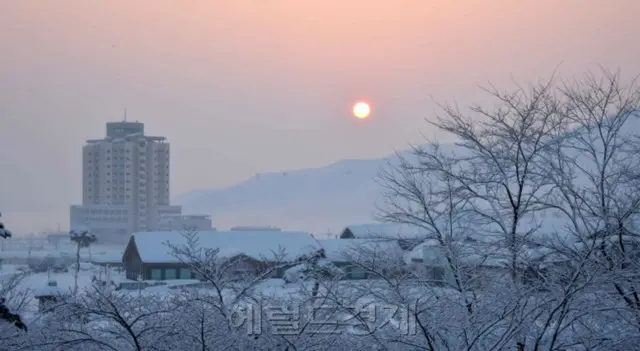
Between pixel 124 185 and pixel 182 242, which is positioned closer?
pixel 182 242

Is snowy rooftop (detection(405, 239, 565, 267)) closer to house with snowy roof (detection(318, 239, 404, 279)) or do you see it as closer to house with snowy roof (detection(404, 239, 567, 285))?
house with snowy roof (detection(404, 239, 567, 285))

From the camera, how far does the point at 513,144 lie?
14.8 m

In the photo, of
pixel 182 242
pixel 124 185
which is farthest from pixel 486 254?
pixel 124 185

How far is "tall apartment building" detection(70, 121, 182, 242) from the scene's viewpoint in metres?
146

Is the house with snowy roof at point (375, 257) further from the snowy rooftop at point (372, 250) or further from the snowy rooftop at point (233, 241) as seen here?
the snowy rooftop at point (233, 241)

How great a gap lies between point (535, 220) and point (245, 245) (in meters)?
38.5

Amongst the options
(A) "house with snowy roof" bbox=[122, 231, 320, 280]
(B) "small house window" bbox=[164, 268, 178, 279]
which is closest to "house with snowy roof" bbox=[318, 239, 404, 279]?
(A) "house with snowy roof" bbox=[122, 231, 320, 280]

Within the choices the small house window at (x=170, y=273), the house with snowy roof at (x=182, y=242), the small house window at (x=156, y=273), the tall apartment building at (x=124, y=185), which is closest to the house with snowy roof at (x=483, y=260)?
the house with snowy roof at (x=182, y=242)

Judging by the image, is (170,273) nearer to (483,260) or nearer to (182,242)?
(182,242)

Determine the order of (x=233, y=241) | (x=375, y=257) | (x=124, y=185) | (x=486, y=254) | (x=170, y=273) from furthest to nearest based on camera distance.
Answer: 1. (x=124, y=185)
2. (x=233, y=241)
3. (x=170, y=273)
4. (x=486, y=254)
5. (x=375, y=257)

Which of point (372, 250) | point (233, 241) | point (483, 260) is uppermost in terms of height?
point (233, 241)

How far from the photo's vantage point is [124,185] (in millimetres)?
153000

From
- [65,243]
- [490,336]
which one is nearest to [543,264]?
[490,336]

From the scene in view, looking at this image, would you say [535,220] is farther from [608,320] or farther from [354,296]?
[354,296]
